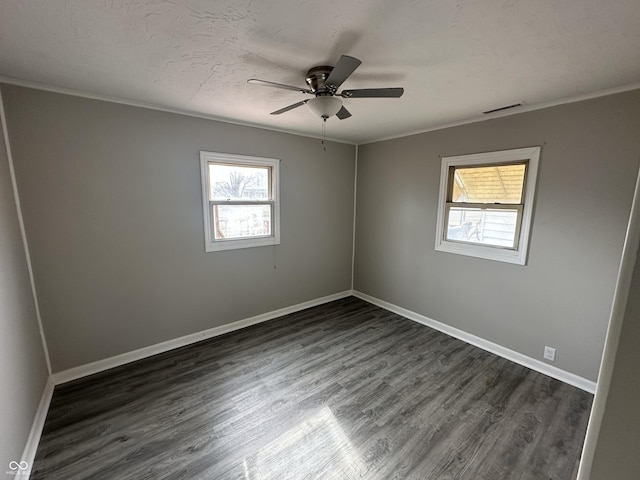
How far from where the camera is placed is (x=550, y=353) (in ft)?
8.25

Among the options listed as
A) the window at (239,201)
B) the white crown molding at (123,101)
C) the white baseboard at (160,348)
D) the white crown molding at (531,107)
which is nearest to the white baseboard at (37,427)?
the white baseboard at (160,348)

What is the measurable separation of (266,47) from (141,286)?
94.9 inches

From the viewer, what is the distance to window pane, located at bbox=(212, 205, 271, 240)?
309cm

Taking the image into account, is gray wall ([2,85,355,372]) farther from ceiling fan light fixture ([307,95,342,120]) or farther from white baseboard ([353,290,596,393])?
white baseboard ([353,290,596,393])

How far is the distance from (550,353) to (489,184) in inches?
68.7

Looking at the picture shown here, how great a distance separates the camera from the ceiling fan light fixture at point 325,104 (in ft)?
5.87

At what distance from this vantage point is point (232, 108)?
8.44ft

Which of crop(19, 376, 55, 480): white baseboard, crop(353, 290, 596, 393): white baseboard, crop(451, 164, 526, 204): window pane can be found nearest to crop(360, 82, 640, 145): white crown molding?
crop(451, 164, 526, 204): window pane

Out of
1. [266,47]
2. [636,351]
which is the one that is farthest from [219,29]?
[636,351]

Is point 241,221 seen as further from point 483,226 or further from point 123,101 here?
point 483,226

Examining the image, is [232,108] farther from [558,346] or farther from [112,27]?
[558,346]

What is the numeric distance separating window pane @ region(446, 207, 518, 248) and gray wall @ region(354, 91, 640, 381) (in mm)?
211

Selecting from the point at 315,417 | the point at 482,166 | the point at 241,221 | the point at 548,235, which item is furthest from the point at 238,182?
the point at 548,235

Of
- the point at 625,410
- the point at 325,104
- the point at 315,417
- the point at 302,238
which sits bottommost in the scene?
the point at 315,417
